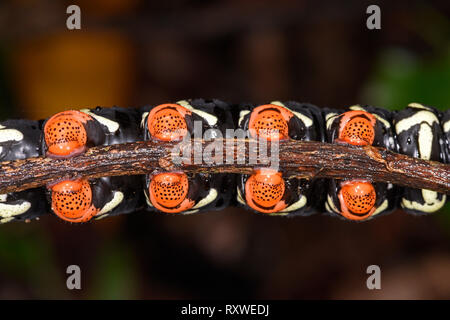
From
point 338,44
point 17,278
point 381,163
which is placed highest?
point 338,44

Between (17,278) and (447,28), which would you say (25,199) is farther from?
(447,28)

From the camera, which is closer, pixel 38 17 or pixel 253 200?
pixel 253 200

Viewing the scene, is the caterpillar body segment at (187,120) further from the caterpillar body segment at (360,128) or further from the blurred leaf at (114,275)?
the blurred leaf at (114,275)

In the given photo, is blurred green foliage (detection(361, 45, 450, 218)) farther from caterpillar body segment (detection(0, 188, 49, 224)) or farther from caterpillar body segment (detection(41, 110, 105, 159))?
caterpillar body segment (detection(0, 188, 49, 224))

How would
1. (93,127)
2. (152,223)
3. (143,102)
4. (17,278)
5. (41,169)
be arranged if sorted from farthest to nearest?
(143,102)
(152,223)
(17,278)
(93,127)
(41,169)

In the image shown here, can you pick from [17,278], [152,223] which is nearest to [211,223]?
[152,223]

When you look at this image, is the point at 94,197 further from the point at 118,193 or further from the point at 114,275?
the point at 114,275
